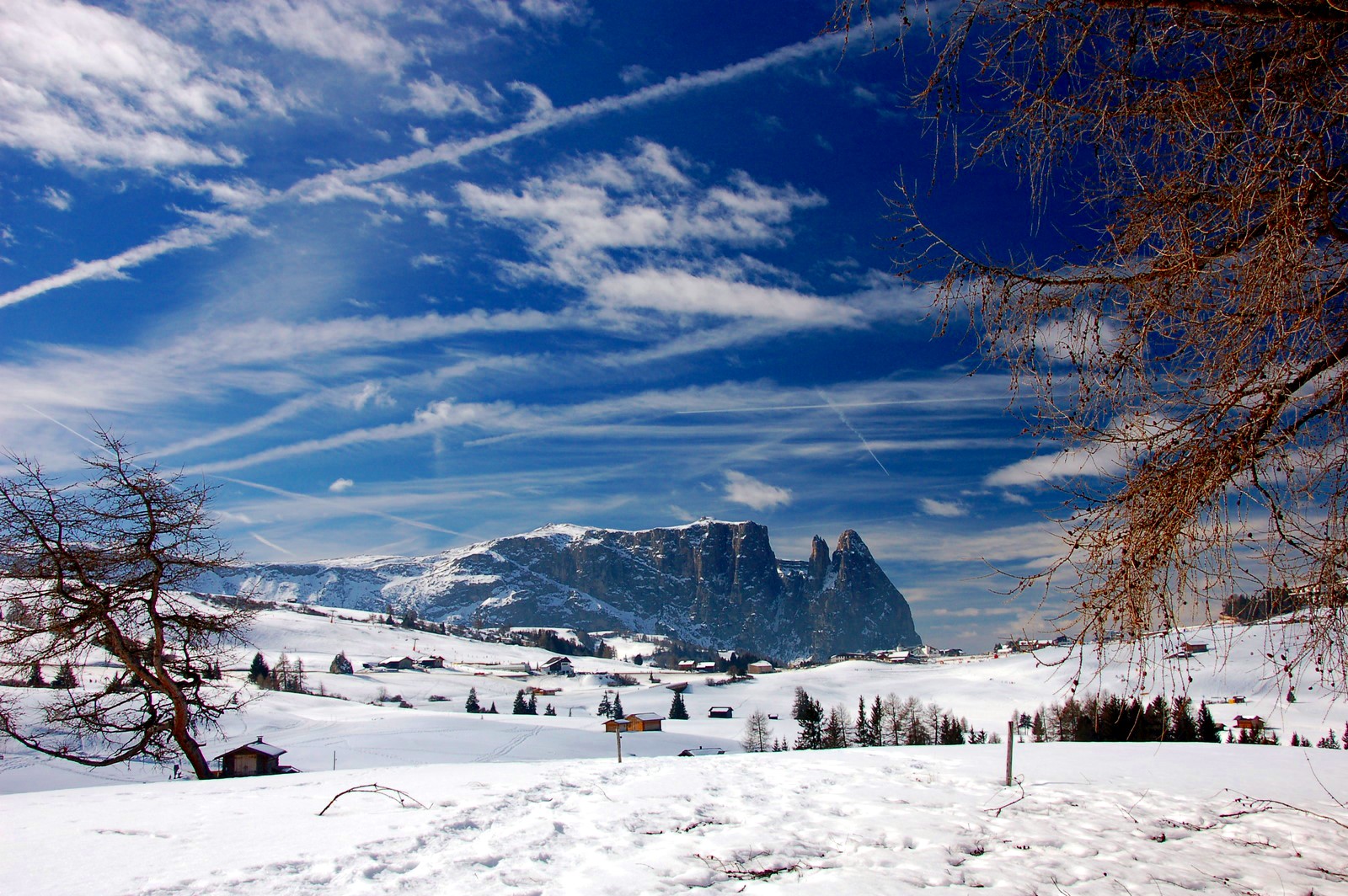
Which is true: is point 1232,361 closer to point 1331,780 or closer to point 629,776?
point 629,776

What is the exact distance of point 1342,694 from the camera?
9.55ft

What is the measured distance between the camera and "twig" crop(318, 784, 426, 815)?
549cm

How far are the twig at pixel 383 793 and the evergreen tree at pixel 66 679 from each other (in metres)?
4.90

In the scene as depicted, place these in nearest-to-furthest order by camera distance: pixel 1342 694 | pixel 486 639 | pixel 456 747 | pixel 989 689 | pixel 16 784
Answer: pixel 1342 694 → pixel 16 784 → pixel 456 747 → pixel 989 689 → pixel 486 639

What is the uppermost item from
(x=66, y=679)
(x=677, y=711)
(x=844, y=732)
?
(x=66, y=679)

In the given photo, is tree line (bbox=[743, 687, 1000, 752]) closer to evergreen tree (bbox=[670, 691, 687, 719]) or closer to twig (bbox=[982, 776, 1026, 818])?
evergreen tree (bbox=[670, 691, 687, 719])

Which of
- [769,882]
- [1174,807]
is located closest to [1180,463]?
[769,882]

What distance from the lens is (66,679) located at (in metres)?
8.69

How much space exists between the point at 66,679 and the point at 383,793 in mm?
5612

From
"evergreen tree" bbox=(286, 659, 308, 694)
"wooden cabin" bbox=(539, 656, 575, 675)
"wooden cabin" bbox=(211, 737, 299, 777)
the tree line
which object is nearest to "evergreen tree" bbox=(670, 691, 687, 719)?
the tree line

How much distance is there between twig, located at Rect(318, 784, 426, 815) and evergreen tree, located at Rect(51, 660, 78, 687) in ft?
16.1

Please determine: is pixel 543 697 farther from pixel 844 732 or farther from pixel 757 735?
pixel 844 732

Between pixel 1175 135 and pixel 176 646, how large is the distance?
11.3 meters

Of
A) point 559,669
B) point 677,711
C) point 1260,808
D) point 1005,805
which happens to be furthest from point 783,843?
point 559,669
